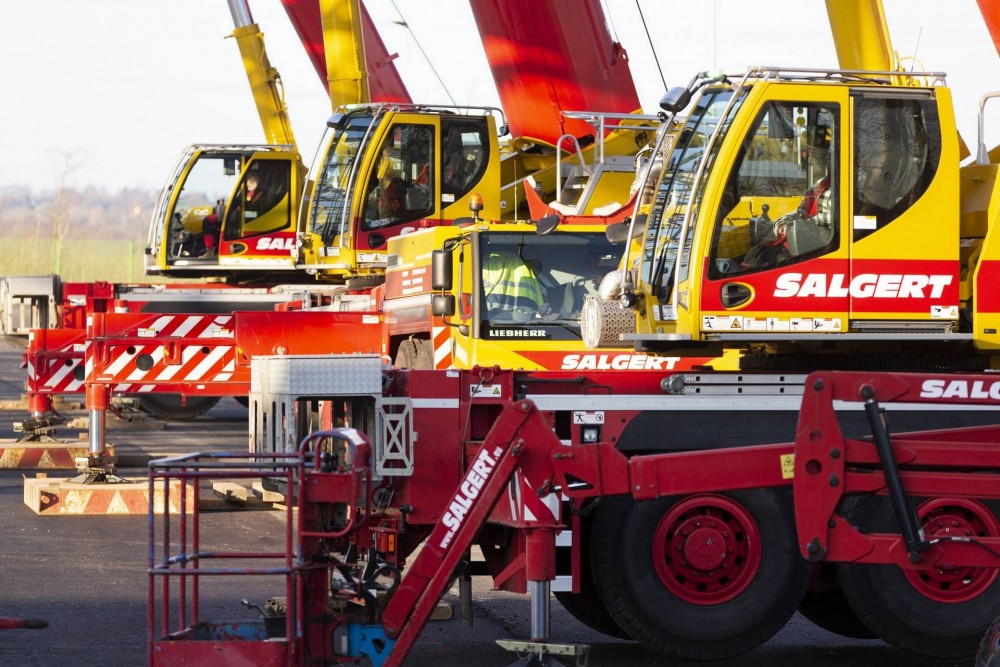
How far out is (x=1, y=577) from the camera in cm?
1056

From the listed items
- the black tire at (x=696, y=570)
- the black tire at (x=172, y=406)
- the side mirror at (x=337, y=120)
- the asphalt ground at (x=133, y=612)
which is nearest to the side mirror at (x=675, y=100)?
the black tire at (x=696, y=570)

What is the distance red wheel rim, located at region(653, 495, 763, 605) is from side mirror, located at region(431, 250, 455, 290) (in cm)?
315

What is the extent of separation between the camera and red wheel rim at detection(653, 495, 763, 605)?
7.98 meters

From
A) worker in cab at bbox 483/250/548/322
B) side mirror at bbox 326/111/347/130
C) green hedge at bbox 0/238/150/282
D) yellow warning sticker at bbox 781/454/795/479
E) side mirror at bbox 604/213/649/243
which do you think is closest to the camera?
yellow warning sticker at bbox 781/454/795/479

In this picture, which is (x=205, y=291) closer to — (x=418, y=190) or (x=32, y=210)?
(x=418, y=190)

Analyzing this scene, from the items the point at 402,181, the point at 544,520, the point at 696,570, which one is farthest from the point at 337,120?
the point at 544,520

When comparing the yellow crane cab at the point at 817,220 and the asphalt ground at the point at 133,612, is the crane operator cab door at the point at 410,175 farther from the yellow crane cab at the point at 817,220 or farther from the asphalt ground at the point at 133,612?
the yellow crane cab at the point at 817,220


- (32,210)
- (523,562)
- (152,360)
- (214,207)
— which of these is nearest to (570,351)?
(523,562)

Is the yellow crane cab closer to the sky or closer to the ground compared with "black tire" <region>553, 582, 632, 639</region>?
closer to the sky

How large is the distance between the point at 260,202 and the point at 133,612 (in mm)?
15327

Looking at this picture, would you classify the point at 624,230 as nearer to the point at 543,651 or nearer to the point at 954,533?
the point at 954,533

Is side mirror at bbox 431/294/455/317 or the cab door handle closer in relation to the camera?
the cab door handle

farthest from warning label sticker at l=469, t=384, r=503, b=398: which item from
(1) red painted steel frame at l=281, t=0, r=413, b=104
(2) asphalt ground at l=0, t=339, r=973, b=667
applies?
(1) red painted steel frame at l=281, t=0, r=413, b=104

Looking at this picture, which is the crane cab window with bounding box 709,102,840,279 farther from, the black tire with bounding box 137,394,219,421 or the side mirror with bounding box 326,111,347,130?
the black tire with bounding box 137,394,219,421
